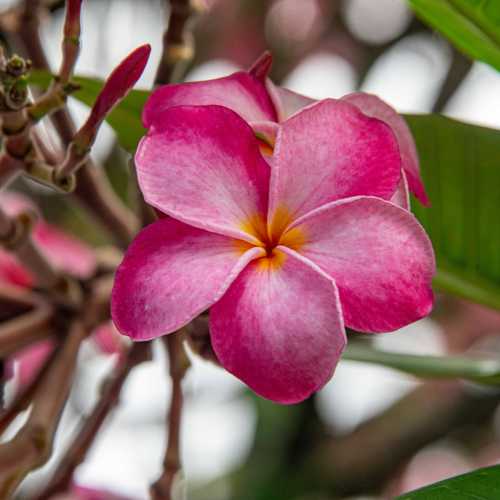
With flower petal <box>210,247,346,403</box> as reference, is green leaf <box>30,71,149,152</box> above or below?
below

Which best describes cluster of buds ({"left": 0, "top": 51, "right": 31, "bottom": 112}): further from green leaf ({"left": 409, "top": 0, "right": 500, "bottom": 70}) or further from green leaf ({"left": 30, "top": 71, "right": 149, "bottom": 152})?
green leaf ({"left": 409, "top": 0, "right": 500, "bottom": 70})

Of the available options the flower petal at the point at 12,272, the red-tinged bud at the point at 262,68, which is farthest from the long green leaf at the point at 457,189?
the flower petal at the point at 12,272

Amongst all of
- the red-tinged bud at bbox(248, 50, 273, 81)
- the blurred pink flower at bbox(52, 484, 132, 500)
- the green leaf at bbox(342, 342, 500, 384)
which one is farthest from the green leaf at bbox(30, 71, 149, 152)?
the blurred pink flower at bbox(52, 484, 132, 500)

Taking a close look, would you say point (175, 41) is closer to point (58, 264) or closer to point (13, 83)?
point (13, 83)

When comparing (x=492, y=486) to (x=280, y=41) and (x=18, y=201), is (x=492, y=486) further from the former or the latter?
(x=280, y=41)

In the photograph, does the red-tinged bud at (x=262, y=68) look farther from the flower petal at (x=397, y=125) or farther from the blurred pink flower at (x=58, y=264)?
the blurred pink flower at (x=58, y=264)

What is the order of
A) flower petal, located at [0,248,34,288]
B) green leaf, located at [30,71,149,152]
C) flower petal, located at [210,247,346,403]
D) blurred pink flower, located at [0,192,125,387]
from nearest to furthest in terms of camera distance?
flower petal, located at [210,247,346,403] → green leaf, located at [30,71,149,152] → flower petal, located at [0,248,34,288] → blurred pink flower, located at [0,192,125,387]

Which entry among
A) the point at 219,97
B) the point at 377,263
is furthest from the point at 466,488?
the point at 219,97
